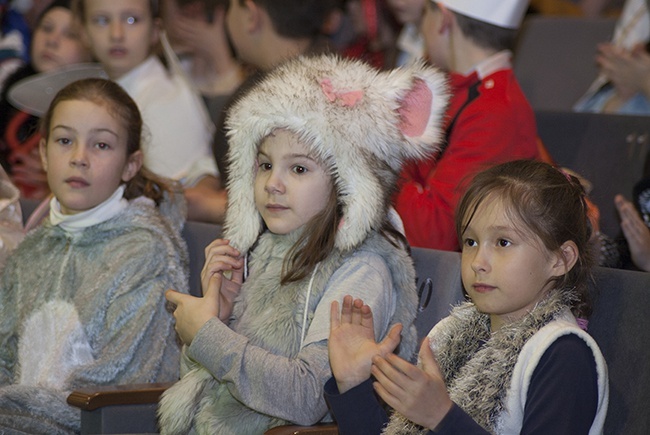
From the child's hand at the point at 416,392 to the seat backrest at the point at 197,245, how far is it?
3.92 ft

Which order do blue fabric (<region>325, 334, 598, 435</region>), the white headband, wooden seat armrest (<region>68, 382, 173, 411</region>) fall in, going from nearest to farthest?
blue fabric (<region>325, 334, 598, 435</region>)
wooden seat armrest (<region>68, 382, 173, 411</region>)
the white headband

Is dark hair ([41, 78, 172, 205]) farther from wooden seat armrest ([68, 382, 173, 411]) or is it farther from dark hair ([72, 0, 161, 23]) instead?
dark hair ([72, 0, 161, 23])

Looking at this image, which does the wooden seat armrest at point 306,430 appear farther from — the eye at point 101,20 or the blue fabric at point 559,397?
the eye at point 101,20

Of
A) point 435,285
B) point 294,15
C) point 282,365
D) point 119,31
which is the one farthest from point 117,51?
point 282,365

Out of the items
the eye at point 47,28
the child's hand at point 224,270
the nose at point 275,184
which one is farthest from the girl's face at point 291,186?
the eye at point 47,28

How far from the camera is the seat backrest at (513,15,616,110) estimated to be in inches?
181

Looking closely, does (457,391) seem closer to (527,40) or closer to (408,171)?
(408,171)

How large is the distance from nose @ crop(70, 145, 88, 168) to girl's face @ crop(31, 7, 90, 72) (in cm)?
203

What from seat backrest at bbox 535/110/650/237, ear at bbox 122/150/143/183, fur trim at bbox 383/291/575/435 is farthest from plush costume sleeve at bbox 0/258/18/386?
seat backrest at bbox 535/110/650/237

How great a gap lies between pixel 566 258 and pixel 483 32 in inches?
62.1

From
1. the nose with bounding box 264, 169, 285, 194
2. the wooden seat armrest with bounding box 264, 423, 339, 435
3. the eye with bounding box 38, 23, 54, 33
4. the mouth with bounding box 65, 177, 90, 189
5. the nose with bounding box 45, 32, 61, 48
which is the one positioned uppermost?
the nose with bounding box 264, 169, 285, 194

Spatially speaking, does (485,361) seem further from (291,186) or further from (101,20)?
(101,20)

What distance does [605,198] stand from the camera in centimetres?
348

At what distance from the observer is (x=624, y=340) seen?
7.05 ft
